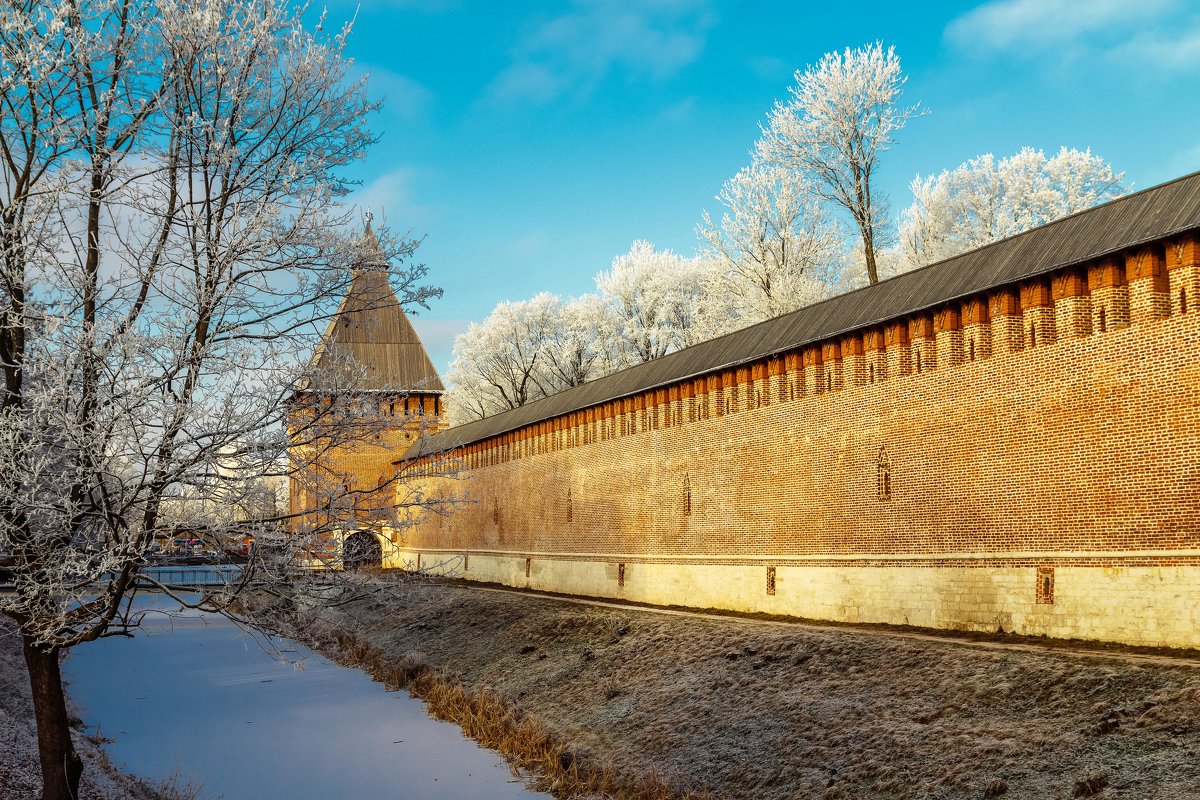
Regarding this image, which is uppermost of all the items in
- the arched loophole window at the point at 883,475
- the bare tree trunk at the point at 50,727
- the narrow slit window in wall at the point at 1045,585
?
the arched loophole window at the point at 883,475

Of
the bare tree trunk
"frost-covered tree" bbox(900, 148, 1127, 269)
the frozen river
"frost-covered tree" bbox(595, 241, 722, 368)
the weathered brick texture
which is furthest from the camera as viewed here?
"frost-covered tree" bbox(595, 241, 722, 368)

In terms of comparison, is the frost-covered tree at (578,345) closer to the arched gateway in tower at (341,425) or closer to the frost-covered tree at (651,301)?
the frost-covered tree at (651,301)

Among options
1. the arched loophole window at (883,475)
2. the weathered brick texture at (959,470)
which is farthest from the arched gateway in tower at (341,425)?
the arched loophole window at (883,475)

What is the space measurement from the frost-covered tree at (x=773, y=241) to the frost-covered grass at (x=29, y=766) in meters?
19.1

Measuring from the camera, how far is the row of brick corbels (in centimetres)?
935

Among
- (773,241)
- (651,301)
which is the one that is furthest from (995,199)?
(651,301)

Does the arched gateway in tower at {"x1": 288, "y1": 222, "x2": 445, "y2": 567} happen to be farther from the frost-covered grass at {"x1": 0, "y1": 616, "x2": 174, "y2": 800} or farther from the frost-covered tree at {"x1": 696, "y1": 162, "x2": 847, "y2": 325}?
the frost-covered tree at {"x1": 696, "y1": 162, "x2": 847, "y2": 325}

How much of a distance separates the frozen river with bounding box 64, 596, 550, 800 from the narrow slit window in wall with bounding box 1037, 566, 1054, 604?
A: 520 centimetres

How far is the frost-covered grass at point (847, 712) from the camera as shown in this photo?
7.34 meters

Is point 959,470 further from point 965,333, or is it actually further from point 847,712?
point 847,712

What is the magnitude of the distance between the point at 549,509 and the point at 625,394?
3.77 meters

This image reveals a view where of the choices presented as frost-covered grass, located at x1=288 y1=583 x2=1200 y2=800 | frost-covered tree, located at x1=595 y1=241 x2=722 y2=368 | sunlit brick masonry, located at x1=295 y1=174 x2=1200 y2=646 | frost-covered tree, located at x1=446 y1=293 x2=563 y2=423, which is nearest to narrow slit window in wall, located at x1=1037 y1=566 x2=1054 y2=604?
sunlit brick masonry, located at x1=295 y1=174 x2=1200 y2=646

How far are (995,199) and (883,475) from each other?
19.3m

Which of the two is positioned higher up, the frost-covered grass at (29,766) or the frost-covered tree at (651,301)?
the frost-covered tree at (651,301)
